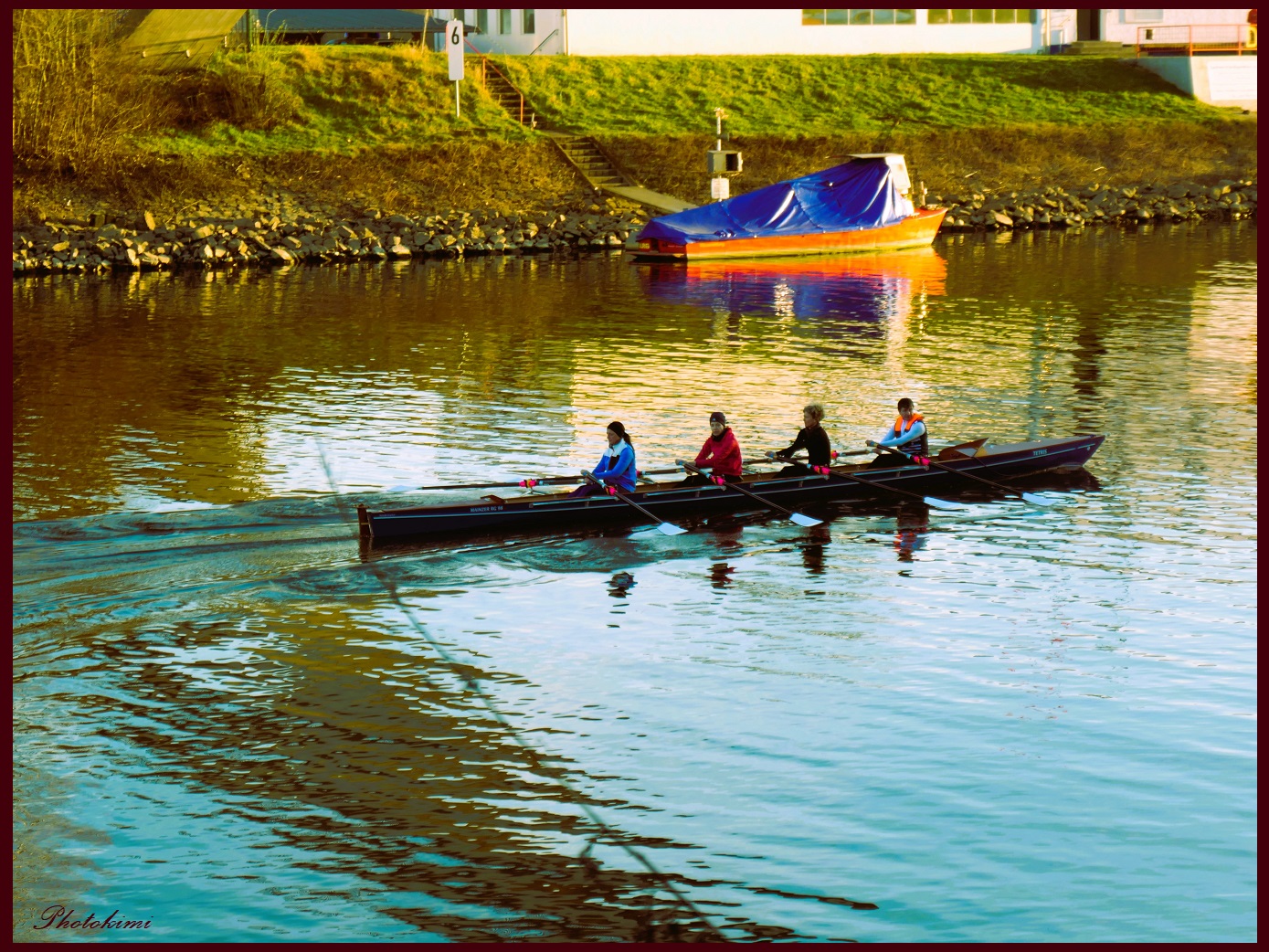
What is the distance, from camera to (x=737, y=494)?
2133 centimetres

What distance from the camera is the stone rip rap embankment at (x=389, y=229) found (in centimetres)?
4959

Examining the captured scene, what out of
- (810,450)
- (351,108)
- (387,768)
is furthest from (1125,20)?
(387,768)

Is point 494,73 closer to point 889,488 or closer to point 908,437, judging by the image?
point 908,437

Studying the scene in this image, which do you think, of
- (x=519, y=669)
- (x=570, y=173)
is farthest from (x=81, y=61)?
(x=519, y=669)

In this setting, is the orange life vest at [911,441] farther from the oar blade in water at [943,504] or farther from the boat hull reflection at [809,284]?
→ the boat hull reflection at [809,284]

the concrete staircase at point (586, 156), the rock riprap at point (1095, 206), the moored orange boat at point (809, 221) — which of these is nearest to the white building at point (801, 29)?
the concrete staircase at point (586, 156)

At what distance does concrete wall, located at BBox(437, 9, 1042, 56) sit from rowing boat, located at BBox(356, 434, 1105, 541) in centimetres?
4599

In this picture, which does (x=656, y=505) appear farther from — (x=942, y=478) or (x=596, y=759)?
(x=596, y=759)

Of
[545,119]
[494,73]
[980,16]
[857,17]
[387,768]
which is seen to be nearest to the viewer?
[387,768]

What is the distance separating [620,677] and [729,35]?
5684 centimetres

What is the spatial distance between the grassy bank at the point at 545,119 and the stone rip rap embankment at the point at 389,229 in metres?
1.31

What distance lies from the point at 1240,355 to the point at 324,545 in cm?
2136

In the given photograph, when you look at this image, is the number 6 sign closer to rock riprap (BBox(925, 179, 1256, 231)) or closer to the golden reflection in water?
rock riprap (BBox(925, 179, 1256, 231))

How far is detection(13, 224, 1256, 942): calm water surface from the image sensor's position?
1155 cm
